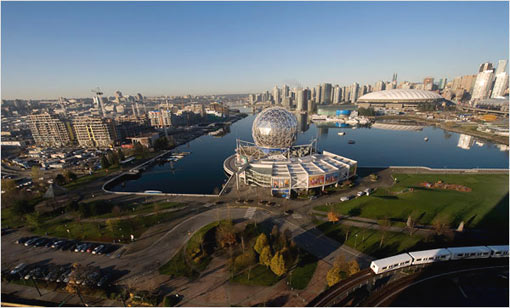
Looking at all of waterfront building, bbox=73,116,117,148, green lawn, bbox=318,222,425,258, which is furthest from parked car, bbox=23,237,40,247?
waterfront building, bbox=73,116,117,148

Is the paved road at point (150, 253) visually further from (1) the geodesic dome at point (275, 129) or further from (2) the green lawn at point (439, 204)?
(1) the geodesic dome at point (275, 129)

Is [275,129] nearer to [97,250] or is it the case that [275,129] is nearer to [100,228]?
[100,228]

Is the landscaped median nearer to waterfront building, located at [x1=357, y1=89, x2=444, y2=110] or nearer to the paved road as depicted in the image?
the paved road

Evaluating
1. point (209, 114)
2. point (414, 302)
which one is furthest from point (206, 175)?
point (209, 114)

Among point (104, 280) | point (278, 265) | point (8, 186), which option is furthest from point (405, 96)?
point (8, 186)

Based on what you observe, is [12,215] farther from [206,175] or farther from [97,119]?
[97,119]
